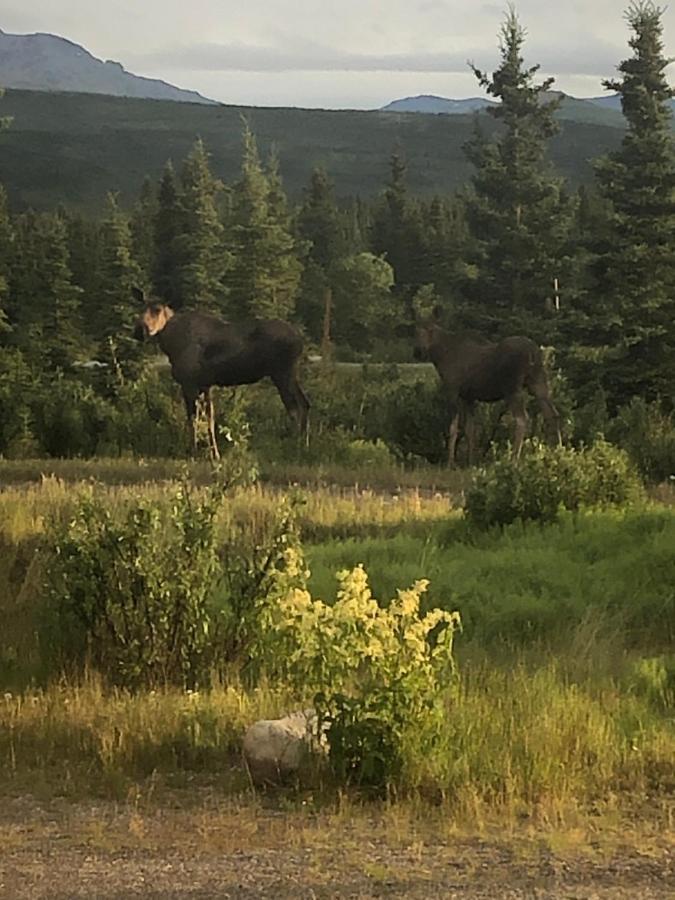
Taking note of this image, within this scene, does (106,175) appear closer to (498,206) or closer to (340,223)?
(340,223)

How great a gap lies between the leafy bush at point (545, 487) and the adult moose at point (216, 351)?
506 cm

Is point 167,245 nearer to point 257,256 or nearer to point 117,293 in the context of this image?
point 257,256

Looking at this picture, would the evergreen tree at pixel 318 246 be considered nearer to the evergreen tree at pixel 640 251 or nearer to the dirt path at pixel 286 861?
the evergreen tree at pixel 640 251

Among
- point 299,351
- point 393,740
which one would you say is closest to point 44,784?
point 393,740

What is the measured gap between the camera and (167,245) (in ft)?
218

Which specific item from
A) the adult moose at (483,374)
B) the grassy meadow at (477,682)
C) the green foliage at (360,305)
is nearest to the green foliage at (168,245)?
the green foliage at (360,305)

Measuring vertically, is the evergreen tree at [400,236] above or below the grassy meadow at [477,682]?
below

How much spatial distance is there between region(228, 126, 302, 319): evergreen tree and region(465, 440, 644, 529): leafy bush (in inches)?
1836

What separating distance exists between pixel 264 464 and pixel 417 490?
2392 millimetres

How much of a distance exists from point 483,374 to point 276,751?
467 inches

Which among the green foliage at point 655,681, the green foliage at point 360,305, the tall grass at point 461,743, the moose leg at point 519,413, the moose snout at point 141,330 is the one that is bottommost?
the green foliage at point 360,305

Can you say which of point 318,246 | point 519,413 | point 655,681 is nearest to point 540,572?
point 655,681

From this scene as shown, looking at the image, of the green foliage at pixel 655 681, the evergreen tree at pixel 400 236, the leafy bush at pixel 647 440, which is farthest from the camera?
the evergreen tree at pixel 400 236

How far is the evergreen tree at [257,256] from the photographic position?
6112cm
